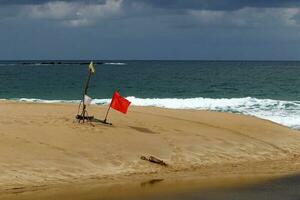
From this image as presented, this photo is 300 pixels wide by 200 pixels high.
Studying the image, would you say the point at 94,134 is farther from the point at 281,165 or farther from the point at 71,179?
the point at 281,165

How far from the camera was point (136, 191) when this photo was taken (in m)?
13.8

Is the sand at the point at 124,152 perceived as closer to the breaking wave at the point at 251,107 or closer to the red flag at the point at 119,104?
the red flag at the point at 119,104

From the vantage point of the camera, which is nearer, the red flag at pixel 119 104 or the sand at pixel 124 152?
the sand at pixel 124 152

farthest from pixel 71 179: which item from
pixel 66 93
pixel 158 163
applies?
pixel 66 93

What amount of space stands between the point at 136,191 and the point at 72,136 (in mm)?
4163

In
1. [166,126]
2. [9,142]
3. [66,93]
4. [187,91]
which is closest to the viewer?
[9,142]

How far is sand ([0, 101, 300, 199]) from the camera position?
46.3 feet

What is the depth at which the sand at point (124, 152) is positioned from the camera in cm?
1410

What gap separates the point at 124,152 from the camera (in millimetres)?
16656

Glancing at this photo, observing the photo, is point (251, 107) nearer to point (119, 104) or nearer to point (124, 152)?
point (119, 104)

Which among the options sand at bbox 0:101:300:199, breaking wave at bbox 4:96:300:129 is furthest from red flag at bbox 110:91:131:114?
breaking wave at bbox 4:96:300:129

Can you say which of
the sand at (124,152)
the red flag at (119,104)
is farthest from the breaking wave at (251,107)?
the red flag at (119,104)

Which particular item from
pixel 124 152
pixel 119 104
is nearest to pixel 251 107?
pixel 119 104

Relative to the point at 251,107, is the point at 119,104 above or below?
below
